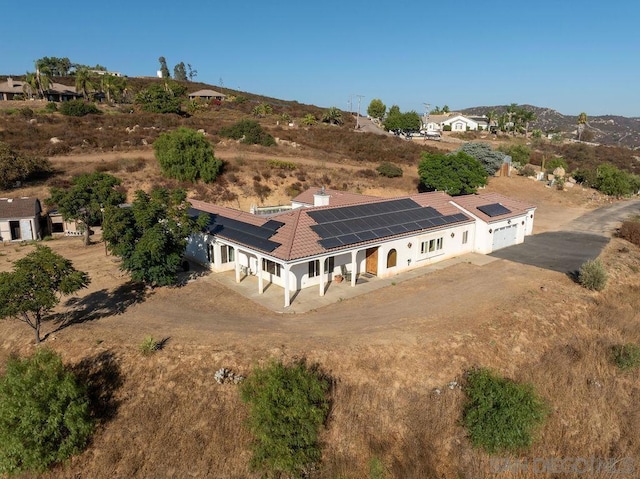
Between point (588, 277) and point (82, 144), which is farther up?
point (82, 144)

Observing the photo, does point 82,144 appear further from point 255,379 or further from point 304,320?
point 255,379

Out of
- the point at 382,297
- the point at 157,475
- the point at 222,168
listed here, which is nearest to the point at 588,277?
the point at 382,297

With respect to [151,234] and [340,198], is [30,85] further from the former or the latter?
[151,234]

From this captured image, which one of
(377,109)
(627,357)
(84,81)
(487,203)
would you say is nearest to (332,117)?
(377,109)

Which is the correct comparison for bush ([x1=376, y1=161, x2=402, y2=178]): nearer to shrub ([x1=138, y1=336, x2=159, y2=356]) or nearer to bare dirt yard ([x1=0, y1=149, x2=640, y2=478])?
bare dirt yard ([x1=0, y1=149, x2=640, y2=478])

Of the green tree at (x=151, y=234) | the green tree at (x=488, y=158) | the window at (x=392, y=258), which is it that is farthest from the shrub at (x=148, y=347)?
the green tree at (x=488, y=158)

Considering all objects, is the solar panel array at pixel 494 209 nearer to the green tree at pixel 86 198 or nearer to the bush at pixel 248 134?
the green tree at pixel 86 198
